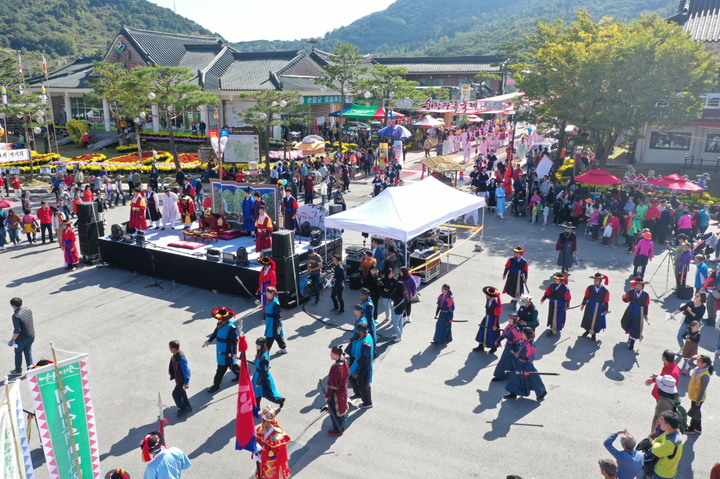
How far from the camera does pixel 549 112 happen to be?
86.3 feet

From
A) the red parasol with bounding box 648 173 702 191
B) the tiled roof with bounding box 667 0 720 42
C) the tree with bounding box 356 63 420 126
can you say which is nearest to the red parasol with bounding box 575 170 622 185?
the red parasol with bounding box 648 173 702 191

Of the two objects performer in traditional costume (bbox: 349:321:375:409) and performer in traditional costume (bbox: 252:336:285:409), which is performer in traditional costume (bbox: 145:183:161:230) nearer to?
performer in traditional costume (bbox: 252:336:285:409)

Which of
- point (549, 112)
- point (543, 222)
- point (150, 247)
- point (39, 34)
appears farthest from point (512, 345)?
point (39, 34)

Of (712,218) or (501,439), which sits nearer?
(501,439)

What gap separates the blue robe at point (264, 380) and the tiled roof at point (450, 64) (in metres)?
58.3

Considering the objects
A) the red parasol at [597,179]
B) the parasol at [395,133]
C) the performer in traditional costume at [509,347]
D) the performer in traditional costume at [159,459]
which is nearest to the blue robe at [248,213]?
the performer in traditional costume at [509,347]

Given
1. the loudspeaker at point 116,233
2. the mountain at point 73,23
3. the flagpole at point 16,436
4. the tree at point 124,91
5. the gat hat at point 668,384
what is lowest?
the loudspeaker at point 116,233

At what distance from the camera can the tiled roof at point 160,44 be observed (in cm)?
4438

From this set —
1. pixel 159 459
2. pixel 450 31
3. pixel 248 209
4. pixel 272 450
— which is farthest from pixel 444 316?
pixel 450 31

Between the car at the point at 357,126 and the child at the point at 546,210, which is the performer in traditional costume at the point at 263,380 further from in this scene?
the car at the point at 357,126

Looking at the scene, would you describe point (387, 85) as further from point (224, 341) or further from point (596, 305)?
point (224, 341)

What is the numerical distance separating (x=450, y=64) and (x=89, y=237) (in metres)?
56.6

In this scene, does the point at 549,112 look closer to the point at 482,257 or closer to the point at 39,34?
the point at 482,257

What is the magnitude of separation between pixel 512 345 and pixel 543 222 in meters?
13.1
